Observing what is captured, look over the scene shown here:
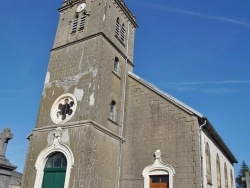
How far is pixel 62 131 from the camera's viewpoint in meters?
14.8

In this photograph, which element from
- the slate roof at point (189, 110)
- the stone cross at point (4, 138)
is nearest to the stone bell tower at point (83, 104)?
the slate roof at point (189, 110)

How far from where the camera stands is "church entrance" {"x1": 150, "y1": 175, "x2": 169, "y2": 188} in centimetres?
1376

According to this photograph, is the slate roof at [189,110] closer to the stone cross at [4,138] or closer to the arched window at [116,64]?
the arched window at [116,64]

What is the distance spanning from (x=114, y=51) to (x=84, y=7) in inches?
163

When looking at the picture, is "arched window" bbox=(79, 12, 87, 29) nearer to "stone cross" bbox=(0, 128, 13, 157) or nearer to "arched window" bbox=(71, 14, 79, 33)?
"arched window" bbox=(71, 14, 79, 33)

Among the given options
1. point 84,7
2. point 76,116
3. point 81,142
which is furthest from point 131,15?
point 81,142

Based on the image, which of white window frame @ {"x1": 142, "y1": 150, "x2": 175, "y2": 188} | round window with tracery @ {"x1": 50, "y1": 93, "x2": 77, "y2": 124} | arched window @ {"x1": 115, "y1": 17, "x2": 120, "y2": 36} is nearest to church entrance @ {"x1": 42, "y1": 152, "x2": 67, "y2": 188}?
round window with tracery @ {"x1": 50, "y1": 93, "x2": 77, "y2": 124}

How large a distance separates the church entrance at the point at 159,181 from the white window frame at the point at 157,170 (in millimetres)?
205

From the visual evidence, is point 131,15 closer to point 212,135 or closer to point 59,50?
point 59,50

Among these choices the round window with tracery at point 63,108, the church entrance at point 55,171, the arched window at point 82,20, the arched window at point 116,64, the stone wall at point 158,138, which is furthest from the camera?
the arched window at point 82,20

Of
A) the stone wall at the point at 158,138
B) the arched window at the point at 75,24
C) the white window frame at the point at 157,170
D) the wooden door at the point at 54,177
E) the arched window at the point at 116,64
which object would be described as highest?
the arched window at the point at 75,24

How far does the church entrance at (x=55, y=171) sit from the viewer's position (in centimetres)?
1384

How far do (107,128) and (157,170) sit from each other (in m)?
3.47

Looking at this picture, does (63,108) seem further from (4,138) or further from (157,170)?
(157,170)
